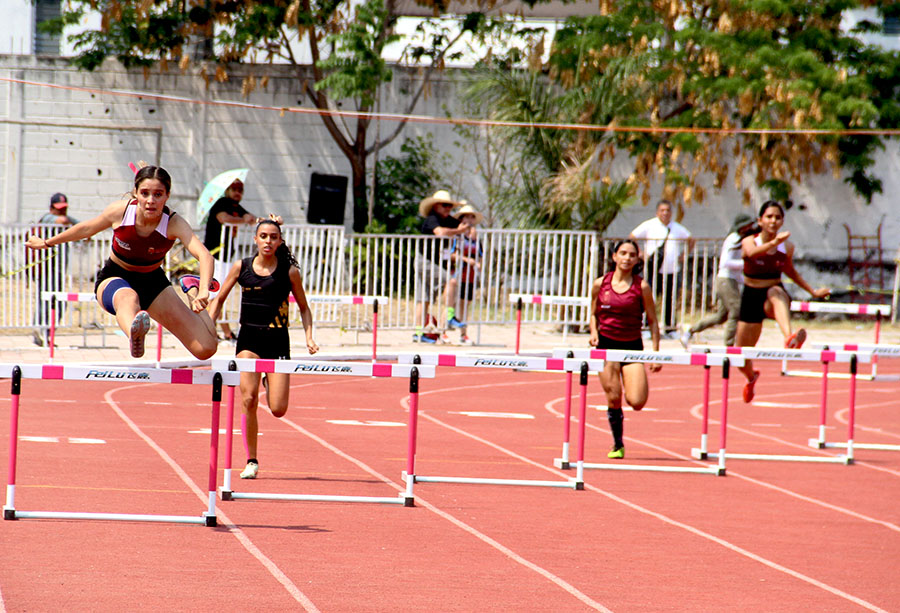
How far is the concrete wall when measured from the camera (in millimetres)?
22906

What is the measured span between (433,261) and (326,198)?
4315 mm

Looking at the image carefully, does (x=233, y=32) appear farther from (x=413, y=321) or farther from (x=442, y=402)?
(x=442, y=402)

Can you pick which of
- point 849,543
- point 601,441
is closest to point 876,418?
point 601,441

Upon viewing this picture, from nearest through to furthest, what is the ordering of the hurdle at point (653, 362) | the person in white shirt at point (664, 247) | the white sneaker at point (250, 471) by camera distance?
the white sneaker at point (250, 471)
the hurdle at point (653, 362)
the person in white shirt at point (664, 247)

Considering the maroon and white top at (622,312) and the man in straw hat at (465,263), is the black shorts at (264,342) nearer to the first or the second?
the maroon and white top at (622,312)

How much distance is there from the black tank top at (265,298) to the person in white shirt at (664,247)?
10433 millimetres

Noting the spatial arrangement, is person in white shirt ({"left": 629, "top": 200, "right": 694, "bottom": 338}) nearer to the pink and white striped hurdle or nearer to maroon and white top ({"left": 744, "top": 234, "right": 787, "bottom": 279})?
the pink and white striped hurdle

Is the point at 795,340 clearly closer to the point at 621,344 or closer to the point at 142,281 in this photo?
the point at 621,344

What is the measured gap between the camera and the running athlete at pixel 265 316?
8766mm

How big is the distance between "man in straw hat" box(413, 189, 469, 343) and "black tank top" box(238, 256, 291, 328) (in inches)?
346

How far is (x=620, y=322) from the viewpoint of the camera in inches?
411

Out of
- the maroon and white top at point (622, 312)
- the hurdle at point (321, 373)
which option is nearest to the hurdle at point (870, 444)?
the maroon and white top at point (622, 312)

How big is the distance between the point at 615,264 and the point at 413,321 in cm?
880

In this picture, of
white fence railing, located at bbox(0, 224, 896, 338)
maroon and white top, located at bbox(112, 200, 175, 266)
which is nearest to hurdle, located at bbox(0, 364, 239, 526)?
maroon and white top, located at bbox(112, 200, 175, 266)
